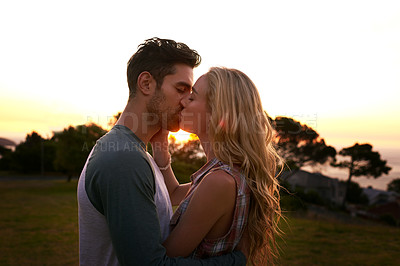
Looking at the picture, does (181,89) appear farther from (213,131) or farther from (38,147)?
(38,147)

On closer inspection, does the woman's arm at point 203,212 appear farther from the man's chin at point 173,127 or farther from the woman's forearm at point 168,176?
the woman's forearm at point 168,176

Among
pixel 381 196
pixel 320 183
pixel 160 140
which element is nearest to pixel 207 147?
pixel 160 140

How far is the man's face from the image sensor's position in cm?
274

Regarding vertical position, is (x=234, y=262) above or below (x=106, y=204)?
below

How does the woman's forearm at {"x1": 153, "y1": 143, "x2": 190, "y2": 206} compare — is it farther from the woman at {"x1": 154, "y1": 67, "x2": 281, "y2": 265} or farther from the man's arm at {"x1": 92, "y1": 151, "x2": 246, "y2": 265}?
the man's arm at {"x1": 92, "y1": 151, "x2": 246, "y2": 265}

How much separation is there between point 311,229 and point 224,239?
14550 mm

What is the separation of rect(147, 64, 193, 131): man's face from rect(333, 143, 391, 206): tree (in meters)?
35.8

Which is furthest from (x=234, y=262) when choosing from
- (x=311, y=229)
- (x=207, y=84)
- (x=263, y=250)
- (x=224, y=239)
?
(x=311, y=229)

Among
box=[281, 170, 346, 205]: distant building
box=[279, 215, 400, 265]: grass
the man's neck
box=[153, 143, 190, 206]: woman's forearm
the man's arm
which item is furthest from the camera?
box=[281, 170, 346, 205]: distant building

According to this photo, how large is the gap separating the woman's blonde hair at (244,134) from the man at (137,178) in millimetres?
363

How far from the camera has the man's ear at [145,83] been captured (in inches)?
107

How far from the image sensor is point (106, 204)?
1790 mm

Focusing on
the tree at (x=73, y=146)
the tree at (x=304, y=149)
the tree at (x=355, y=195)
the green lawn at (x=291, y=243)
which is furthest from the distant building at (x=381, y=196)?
the tree at (x=73, y=146)

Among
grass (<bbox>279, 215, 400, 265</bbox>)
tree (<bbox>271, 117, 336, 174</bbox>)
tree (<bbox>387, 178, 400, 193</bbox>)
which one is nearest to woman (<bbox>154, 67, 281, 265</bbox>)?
grass (<bbox>279, 215, 400, 265</bbox>)
